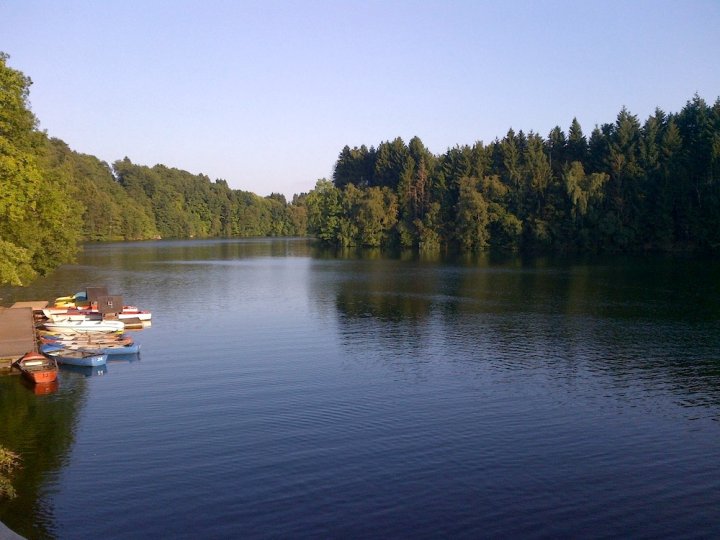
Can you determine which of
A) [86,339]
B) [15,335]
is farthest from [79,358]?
[86,339]

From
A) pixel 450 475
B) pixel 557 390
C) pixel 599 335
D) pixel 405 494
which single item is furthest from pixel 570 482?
pixel 599 335

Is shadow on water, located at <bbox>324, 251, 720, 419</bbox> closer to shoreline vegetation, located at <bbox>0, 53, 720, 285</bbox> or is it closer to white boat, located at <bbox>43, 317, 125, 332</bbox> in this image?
white boat, located at <bbox>43, 317, 125, 332</bbox>

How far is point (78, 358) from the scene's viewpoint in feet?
115

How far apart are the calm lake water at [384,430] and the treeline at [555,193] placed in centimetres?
7379

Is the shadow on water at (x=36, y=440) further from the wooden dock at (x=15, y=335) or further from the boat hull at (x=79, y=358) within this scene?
the wooden dock at (x=15, y=335)

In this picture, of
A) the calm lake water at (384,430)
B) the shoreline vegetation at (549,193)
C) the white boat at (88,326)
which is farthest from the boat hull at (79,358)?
the shoreline vegetation at (549,193)

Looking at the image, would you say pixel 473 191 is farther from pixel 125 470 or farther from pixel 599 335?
pixel 125 470

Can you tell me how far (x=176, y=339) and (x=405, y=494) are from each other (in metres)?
27.7

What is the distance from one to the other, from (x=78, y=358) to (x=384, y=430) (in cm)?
1853

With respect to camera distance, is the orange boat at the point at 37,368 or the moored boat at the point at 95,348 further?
the moored boat at the point at 95,348

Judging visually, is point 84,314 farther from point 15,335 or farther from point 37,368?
point 37,368

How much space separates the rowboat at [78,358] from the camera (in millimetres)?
34688

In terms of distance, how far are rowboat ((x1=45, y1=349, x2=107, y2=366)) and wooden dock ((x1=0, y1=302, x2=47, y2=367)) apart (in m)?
1.30

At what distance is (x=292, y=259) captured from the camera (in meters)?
125
